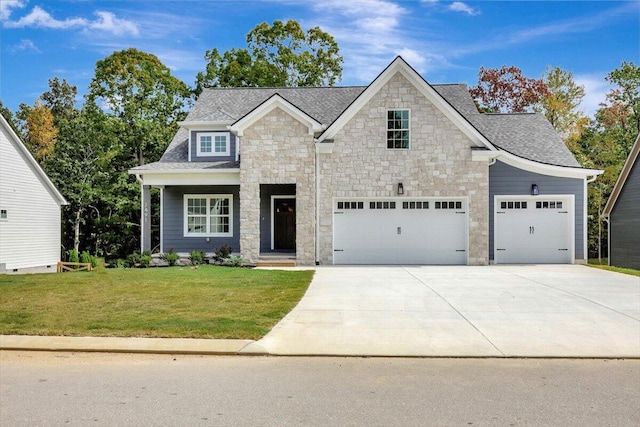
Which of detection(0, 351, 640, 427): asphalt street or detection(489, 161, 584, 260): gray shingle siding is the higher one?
detection(489, 161, 584, 260): gray shingle siding

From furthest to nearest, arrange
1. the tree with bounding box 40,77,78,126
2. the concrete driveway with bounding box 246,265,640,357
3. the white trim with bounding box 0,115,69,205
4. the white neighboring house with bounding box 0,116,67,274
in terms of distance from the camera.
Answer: the tree with bounding box 40,77,78,126, the white trim with bounding box 0,115,69,205, the white neighboring house with bounding box 0,116,67,274, the concrete driveway with bounding box 246,265,640,357

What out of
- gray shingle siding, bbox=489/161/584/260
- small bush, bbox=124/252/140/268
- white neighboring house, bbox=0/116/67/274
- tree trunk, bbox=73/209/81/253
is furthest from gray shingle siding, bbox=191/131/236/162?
tree trunk, bbox=73/209/81/253

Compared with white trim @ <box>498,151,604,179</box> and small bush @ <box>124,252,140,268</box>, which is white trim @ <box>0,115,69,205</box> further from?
white trim @ <box>498,151,604,179</box>

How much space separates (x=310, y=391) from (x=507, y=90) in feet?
127

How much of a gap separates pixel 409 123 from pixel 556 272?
6916 mm

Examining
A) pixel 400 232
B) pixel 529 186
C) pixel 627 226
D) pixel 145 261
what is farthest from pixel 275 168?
pixel 627 226

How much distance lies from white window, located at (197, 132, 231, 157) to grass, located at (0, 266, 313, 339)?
8030mm

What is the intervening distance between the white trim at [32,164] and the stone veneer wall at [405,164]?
14.7 meters

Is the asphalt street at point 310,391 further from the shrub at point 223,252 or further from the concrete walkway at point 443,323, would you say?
the shrub at point 223,252

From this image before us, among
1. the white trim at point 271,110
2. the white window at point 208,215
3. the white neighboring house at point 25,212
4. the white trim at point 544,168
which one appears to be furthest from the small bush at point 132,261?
the white trim at point 544,168

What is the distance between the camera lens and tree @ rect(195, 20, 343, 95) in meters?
37.7

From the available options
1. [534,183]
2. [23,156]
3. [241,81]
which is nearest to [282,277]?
[534,183]

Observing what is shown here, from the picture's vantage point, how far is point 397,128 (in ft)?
65.4

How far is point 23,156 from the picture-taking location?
26.1 meters
